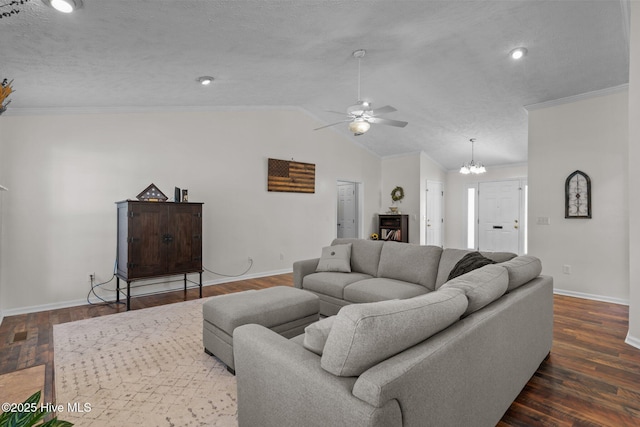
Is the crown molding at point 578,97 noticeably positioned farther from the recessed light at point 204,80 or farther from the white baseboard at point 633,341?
the recessed light at point 204,80

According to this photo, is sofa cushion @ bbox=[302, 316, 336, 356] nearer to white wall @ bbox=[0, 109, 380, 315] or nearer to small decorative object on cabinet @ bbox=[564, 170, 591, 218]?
white wall @ bbox=[0, 109, 380, 315]

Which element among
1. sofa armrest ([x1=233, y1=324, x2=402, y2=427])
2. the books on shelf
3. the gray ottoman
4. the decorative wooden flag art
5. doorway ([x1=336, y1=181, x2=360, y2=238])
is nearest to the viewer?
sofa armrest ([x1=233, y1=324, x2=402, y2=427])

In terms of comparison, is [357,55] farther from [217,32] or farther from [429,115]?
[429,115]

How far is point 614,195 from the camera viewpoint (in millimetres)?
4223

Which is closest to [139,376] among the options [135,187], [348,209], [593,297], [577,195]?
[135,187]

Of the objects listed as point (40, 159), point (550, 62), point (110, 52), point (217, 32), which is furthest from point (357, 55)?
point (40, 159)

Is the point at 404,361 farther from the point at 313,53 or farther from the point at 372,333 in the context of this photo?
the point at 313,53

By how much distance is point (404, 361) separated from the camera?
44.0 inches

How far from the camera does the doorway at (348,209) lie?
25.3 feet

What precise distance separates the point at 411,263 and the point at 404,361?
2.34 metres

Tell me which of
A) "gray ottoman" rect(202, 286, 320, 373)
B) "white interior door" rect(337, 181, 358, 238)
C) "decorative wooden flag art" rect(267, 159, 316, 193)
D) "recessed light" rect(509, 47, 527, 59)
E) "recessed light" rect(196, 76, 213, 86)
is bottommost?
"gray ottoman" rect(202, 286, 320, 373)

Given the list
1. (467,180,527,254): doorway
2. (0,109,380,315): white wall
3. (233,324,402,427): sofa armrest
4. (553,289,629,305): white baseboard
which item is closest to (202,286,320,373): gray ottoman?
(233,324,402,427): sofa armrest

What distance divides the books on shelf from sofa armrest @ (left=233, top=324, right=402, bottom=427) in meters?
6.20

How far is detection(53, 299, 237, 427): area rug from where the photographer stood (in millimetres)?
1891
